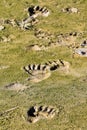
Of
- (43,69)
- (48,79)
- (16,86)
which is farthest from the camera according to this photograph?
(43,69)

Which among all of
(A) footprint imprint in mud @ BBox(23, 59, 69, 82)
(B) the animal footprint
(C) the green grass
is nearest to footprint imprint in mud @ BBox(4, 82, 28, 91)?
(C) the green grass

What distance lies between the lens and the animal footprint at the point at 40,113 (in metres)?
31.2

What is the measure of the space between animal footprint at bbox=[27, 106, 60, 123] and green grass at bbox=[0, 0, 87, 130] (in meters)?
0.46

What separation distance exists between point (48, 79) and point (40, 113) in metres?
5.41

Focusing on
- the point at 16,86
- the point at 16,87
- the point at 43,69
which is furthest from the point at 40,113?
the point at 43,69

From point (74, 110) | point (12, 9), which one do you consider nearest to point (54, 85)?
point (74, 110)

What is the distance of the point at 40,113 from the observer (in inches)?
1251

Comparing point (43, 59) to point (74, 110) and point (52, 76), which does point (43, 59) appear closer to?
point (52, 76)

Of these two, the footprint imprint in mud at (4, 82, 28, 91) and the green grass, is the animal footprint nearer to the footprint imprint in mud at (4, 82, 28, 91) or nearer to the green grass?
the green grass

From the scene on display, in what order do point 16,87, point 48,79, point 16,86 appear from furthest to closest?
point 48,79 → point 16,86 → point 16,87

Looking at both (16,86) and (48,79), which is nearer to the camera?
(16,86)

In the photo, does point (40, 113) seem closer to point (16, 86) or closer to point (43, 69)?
point (16, 86)

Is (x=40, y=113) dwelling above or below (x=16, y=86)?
below

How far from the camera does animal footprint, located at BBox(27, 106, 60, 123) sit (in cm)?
3125
